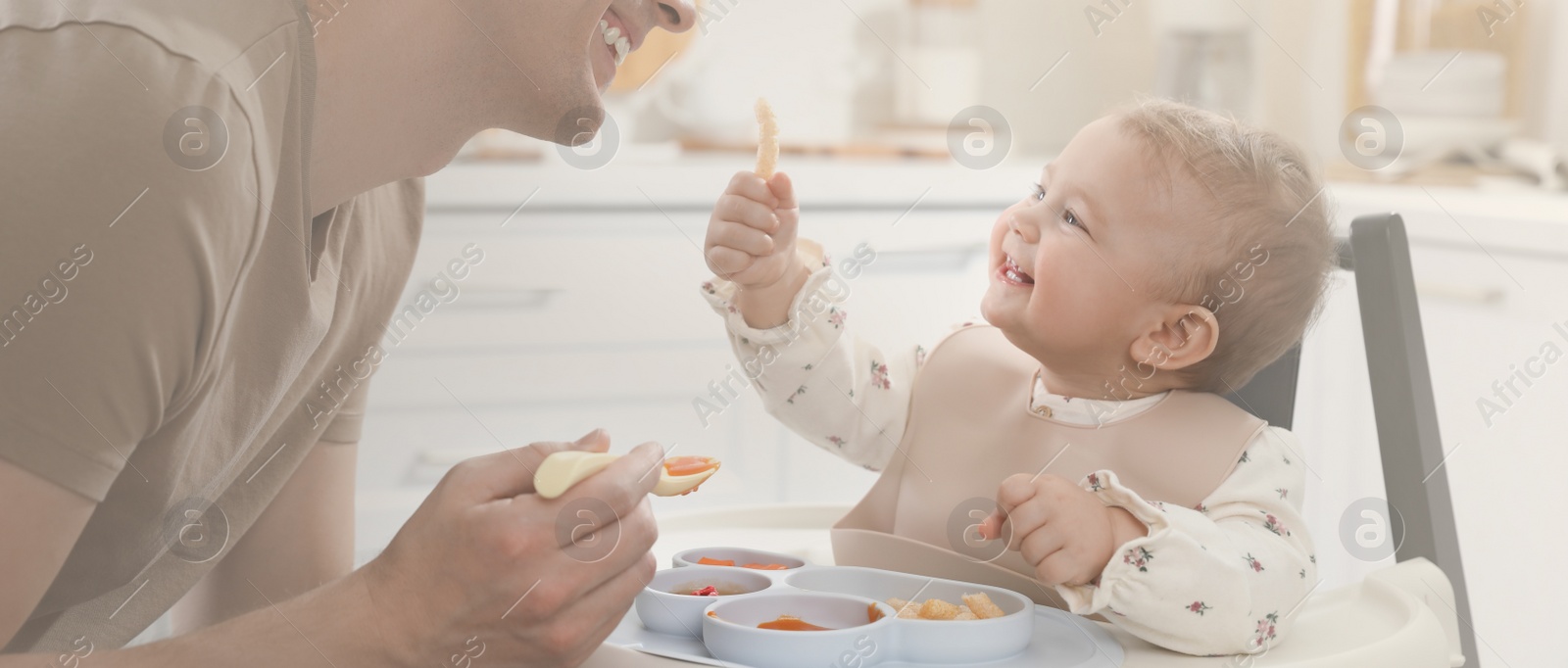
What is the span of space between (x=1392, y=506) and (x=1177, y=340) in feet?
0.59

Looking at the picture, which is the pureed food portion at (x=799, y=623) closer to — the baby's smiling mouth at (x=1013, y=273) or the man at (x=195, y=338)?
the man at (x=195, y=338)

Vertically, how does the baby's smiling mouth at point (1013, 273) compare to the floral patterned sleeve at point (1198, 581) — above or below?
above

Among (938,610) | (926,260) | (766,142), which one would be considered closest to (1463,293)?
(926,260)

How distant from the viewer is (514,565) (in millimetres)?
610

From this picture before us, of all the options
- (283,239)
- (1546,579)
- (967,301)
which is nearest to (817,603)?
(283,239)

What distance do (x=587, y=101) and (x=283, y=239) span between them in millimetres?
306

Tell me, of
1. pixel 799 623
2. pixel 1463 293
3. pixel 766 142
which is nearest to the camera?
pixel 799 623

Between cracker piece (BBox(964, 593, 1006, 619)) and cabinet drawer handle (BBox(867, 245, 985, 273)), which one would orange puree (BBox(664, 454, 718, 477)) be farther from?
cabinet drawer handle (BBox(867, 245, 985, 273))

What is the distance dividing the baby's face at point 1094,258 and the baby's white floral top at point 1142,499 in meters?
0.04

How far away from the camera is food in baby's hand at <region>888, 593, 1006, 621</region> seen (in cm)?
65

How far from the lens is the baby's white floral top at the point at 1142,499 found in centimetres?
67

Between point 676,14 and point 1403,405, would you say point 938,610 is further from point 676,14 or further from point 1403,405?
point 676,14

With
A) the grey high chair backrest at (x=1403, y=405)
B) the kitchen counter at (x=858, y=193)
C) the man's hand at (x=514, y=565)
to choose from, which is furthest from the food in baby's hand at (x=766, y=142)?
the kitchen counter at (x=858, y=193)

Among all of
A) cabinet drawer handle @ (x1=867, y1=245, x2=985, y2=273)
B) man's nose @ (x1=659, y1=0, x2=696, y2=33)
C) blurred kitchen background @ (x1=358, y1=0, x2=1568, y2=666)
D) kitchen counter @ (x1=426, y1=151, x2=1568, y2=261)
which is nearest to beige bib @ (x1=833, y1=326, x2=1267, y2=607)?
man's nose @ (x1=659, y1=0, x2=696, y2=33)
